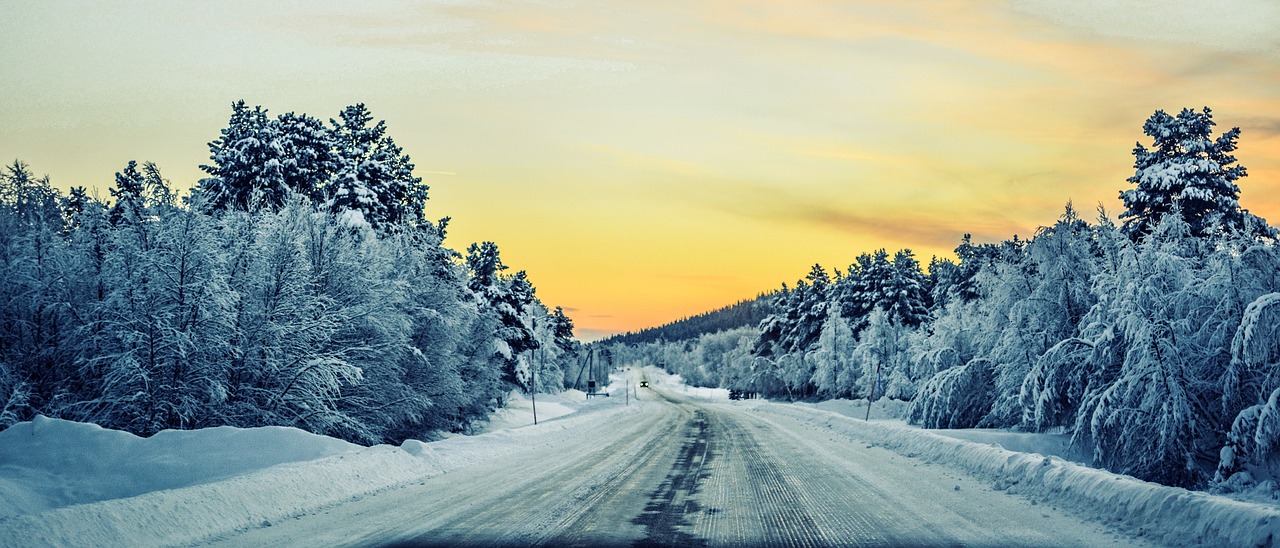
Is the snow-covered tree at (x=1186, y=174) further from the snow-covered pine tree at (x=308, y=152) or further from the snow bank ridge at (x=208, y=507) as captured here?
the snow-covered pine tree at (x=308, y=152)

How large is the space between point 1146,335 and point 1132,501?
9527 millimetres

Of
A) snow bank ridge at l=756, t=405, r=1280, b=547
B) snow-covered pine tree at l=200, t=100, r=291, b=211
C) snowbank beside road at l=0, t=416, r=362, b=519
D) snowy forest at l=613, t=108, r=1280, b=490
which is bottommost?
snowbank beside road at l=0, t=416, r=362, b=519

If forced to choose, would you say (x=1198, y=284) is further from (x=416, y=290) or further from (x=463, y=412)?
(x=463, y=412)

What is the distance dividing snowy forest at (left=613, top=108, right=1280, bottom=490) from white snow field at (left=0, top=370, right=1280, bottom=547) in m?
4.46

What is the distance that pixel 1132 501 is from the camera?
27.9 ft

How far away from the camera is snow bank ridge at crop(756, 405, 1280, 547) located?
6879 mm

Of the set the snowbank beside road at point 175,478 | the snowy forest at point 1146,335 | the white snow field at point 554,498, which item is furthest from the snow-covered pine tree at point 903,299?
the snowbank beside road at point 175,478

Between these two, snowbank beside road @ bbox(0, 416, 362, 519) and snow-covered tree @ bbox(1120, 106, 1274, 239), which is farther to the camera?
snow-covered tree @ bbox(1120, 106, 1274, 239)

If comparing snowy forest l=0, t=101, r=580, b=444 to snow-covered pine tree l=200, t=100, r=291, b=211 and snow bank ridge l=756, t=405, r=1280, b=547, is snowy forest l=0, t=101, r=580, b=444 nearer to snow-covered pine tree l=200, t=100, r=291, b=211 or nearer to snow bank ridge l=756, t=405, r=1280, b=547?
snow-covered pine tree l=200, t=100, r=291, b=211

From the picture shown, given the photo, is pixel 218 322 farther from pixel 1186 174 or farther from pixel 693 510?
pixel 1186 174

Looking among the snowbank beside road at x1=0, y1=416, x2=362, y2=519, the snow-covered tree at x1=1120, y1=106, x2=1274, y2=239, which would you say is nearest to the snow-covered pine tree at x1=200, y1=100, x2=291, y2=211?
the snowbank beside road at x1=0, y1=416, x2=362, y2=519

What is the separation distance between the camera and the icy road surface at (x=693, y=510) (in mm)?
7871

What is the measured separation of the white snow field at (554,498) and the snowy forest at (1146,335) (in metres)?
4.46

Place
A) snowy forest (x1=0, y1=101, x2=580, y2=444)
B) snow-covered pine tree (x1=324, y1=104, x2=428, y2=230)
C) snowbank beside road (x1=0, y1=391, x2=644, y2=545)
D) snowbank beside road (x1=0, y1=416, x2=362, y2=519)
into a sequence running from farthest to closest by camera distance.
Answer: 1. snow-covered pine tree (x1=324, y1=104, x2=428, y2=230)
2. snowy forest (x1=0, y1=101, x2=580, y2=444)
3. snowbank beside road (x1=0, y1=416, x2=362, y2=519)
4. snowbank beside road (x1=0, y1=391, x2=644, y2=545)
